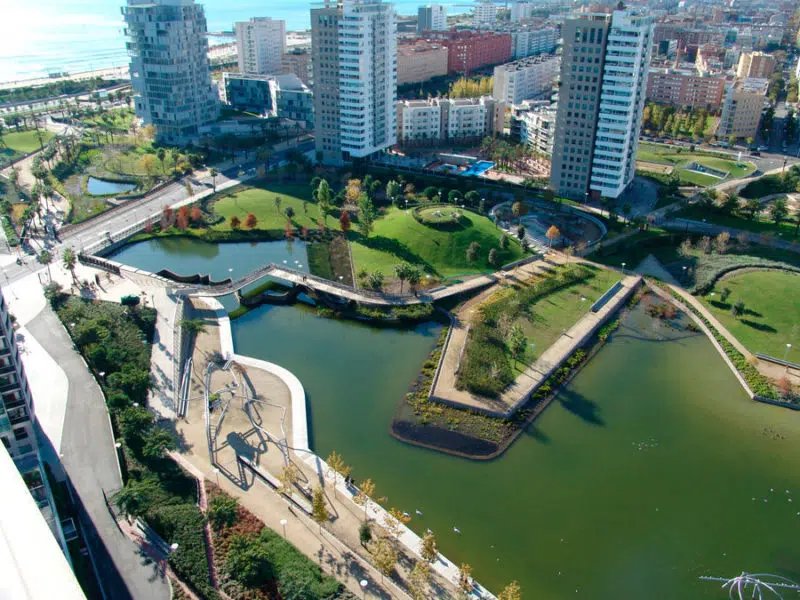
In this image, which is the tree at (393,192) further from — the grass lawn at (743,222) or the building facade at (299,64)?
the building facade at (299,64)

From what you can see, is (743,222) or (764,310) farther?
(743,222)

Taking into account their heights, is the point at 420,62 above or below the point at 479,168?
above

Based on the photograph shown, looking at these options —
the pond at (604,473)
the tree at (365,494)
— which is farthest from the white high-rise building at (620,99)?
the tree at (365,494)

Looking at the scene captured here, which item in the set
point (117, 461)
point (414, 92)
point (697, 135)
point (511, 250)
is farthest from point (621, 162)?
point (414, 92)

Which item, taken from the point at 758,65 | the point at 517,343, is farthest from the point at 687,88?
the point at 517,343

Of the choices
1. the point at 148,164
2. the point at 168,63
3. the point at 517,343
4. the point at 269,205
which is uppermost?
the point at 168,63

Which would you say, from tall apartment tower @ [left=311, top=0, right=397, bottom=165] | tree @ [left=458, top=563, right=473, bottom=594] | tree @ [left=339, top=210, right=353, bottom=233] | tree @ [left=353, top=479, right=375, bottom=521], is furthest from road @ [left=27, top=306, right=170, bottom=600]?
tall apartment tower @ [left=311, top=0, right=397, bottom=165]

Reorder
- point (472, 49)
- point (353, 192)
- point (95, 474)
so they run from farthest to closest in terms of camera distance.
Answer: point (472, 49) < point (353, 192) < point (95, 474)

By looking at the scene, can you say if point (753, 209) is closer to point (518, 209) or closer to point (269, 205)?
point (518, 209)
